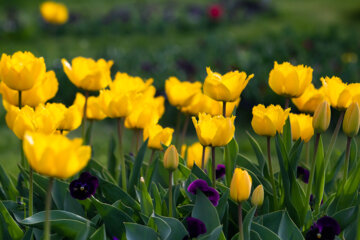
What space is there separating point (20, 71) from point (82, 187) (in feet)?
1.44

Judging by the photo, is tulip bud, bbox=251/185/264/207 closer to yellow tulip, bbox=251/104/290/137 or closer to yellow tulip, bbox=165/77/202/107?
yellow tulip, bbox=251/104/290/137

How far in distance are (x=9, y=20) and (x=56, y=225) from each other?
770 centimetres

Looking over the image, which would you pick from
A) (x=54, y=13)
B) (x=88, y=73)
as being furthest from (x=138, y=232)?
(x=54, y=13)

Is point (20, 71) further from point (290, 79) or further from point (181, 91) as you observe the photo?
point (290, 79)

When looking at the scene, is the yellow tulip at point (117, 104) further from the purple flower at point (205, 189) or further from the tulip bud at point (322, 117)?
the tulip bud at point (322, 117)

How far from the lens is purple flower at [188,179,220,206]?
169 cm

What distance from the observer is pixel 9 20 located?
8.65 m

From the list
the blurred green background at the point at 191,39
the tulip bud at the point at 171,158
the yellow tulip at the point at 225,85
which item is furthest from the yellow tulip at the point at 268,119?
the blurred green background at the point at 191,39

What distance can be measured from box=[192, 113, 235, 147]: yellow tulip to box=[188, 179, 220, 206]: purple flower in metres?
0.14

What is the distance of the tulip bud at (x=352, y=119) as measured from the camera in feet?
5.32

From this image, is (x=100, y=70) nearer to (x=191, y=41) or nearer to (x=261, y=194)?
(x=261, y=194)

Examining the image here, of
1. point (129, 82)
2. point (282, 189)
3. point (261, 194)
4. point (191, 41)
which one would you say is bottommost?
point (191, 41)

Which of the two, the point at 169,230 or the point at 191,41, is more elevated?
the point at 169,230

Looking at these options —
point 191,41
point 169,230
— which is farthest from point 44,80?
point 191,41
